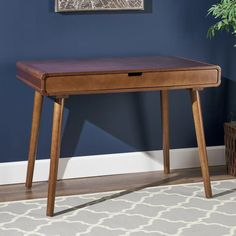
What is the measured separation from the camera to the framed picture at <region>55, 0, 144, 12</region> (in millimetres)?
3221

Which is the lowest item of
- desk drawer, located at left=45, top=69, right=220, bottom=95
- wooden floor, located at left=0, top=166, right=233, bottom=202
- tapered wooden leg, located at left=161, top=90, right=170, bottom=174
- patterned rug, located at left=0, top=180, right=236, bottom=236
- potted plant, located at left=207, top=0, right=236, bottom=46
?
wooden floor, located at left=0, top=166, right=233, bottom=202

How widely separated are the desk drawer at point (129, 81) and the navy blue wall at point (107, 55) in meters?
0.55

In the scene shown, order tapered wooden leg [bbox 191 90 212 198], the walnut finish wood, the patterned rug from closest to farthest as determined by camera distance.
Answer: the patterned rug, the walnut finish wood, tapered wooden leg [bbox 191 90 212 198]

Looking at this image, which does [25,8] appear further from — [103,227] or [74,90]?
[103,227]

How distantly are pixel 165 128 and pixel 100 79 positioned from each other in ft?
2.37

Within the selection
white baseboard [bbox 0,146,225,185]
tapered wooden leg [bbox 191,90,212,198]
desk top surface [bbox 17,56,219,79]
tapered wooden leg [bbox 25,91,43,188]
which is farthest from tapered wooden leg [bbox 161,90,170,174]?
tapered wooden leg [bbox 25,91,43,188]

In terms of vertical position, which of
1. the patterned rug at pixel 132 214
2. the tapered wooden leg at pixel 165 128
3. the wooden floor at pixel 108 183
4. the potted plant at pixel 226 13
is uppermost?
the potted plant at pixel 226 13

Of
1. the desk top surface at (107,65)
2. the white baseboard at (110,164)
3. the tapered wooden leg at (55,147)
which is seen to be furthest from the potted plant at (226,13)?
the tapered wooden leg at (55,147)

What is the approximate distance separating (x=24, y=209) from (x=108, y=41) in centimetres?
99

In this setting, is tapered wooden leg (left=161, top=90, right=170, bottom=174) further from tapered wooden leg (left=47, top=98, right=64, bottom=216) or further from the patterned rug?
tapered wooden leg (left=47, top=98, right=64, bottom=216)

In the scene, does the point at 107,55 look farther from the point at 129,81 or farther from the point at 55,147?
the point at 55,147

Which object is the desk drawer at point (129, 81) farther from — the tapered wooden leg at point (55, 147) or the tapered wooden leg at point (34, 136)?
the tapered wooden leg at point (34, 136)

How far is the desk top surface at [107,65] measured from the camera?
2.79 m

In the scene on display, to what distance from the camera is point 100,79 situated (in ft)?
9.16
